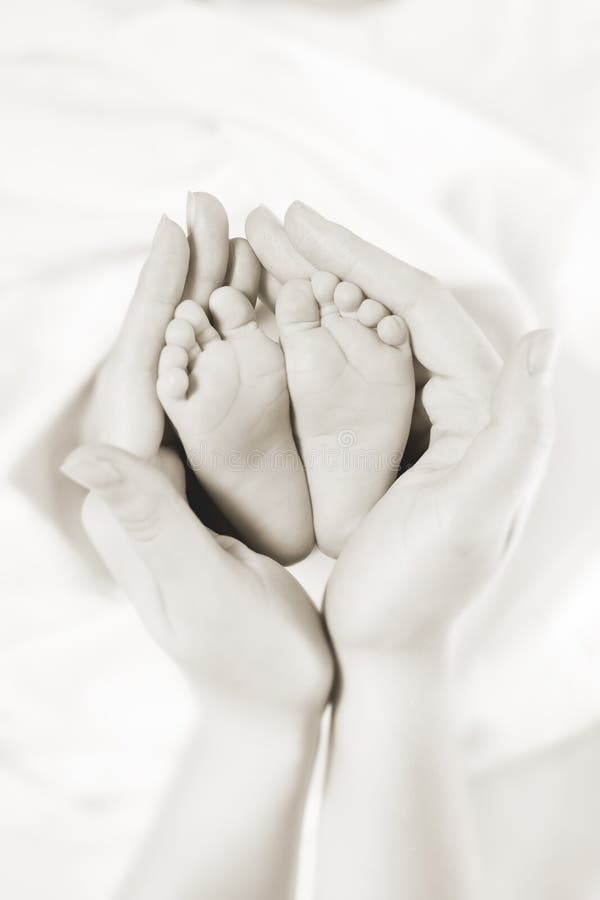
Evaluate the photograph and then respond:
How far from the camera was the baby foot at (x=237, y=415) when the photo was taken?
2.11ft

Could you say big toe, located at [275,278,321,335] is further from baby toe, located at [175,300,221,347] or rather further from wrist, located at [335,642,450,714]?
wrist, located at [335,642,450,714]

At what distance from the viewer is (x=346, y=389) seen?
67cm

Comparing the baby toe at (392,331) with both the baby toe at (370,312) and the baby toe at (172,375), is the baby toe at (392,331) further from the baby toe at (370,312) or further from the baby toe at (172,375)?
the baby toe at (172,375)

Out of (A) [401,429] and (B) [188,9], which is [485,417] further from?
(B) [188,9]

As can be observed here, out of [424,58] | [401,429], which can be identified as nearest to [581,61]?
[424,58]

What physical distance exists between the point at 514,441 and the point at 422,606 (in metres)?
0.13

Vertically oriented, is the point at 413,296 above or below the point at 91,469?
above

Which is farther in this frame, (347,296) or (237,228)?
(237,228)

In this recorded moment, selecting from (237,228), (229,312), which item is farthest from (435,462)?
(237,228)

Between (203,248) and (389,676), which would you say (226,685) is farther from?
(203,248)

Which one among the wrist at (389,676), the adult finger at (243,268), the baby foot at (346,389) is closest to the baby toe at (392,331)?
the baby foot at (346,389)

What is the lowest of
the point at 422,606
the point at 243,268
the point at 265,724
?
the point at 265,724

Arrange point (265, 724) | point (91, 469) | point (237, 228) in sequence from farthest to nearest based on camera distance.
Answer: point (237, 228) < point (265, 724) < point (91, 469)

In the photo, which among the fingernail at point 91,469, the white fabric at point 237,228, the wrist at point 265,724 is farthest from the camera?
the white fabric at point 237,228
